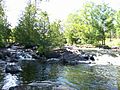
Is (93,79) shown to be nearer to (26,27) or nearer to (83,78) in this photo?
(83,78)

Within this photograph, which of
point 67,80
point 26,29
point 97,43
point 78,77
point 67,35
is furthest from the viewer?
point 67,35

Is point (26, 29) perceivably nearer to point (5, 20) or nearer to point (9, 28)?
point (5, 20)

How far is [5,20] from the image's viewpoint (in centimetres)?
8019

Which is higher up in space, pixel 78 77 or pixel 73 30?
pixel 73 30

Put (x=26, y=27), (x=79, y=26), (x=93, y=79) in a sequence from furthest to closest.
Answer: (x=79, y=26), (x=26, y=27), (x=93, y=79)

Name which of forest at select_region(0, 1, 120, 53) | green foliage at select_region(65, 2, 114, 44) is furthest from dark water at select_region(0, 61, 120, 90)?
green foliage at select_region(65, 2, 114, 44)

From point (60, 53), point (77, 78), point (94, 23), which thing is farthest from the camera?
point (94, 23)

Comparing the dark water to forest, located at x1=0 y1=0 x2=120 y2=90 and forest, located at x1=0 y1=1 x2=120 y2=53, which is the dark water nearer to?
forest, located at x1=0 y1=0 x2=120 y2=90

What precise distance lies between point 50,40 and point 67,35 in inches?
1726

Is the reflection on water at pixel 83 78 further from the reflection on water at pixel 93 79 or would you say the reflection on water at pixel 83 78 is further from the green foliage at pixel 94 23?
the green foliage at pixel 94 23

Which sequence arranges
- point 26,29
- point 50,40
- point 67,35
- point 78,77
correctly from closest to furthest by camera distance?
point 78,77, point 50,40, point 26,29, point 67,35

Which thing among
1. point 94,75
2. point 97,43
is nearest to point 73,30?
point 97,43

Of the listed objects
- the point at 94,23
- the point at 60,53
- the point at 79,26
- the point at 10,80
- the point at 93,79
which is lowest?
the point at 93,79

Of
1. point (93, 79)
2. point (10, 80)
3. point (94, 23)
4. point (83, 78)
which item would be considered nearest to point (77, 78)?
point (83, 78)
